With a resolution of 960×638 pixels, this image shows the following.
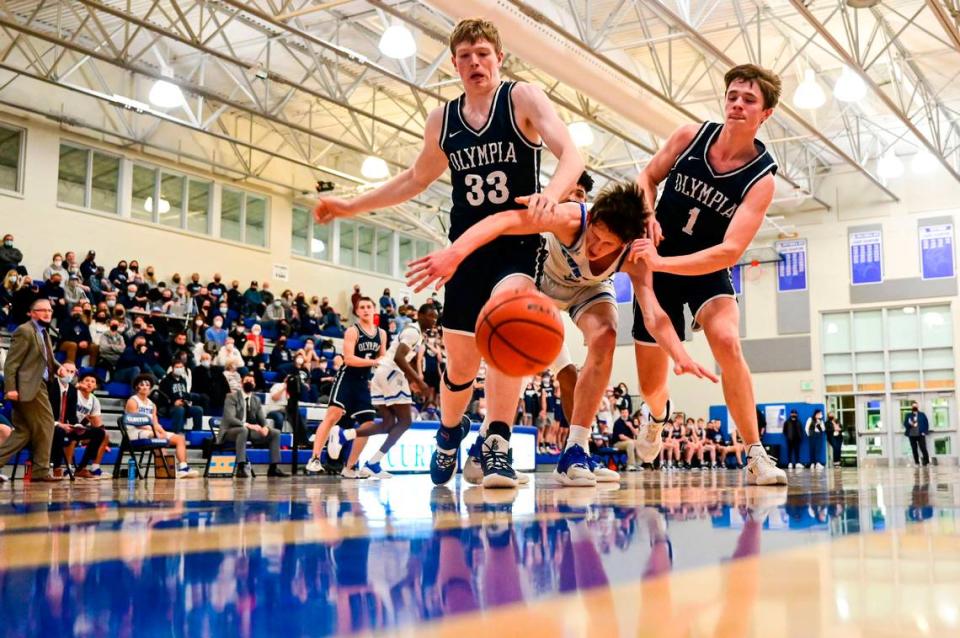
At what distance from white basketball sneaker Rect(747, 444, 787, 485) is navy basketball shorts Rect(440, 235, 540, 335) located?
1444mm

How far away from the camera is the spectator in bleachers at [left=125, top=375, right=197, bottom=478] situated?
32.5ft

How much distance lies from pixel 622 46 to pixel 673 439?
986 centimetres

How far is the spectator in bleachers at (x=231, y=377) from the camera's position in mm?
12688

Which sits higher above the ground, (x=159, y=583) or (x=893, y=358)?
(x=893, y=358)

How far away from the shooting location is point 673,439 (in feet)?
69.4

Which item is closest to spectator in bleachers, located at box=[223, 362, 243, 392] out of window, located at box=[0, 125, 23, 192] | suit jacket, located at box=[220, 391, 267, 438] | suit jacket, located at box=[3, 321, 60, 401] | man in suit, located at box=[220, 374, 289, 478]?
man in suit, located at box=[220, 374, 289, 478]

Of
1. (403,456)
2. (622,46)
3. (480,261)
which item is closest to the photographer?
(480,261)

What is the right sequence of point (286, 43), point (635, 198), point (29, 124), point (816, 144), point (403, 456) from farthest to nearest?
point (816, 144)
point (29, 124)
point (286, 43)
point (403, 456)
point (635, 198)

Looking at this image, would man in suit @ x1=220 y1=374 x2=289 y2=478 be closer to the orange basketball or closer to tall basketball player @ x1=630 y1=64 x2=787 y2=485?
tall basketball player @ x1=630 y1=64 x2=787 y2=485

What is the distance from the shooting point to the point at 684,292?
4602mm

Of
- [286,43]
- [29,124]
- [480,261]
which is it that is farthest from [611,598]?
[29,124]

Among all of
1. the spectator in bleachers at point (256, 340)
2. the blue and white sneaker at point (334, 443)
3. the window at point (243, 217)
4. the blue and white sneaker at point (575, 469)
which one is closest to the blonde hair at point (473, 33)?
the blue and white sneaker at point (575, 469)

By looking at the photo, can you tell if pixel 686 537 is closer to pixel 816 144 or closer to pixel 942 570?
pixel 942 570

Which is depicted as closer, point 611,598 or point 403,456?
point 611,598
